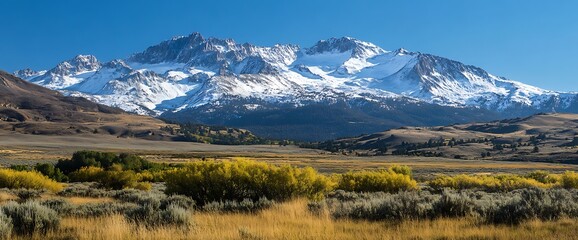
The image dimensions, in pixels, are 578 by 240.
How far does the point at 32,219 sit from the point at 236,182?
7.14 m

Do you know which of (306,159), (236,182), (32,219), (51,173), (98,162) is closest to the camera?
(32,219)

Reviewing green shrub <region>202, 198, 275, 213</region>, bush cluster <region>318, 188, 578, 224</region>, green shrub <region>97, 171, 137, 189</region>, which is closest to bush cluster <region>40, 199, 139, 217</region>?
green shrub <region>202, 198, 275, 213</region>

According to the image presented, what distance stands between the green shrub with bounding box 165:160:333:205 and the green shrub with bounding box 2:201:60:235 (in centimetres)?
614

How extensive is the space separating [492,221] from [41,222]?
8.75 meters

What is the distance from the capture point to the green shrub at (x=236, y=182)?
1630 cm

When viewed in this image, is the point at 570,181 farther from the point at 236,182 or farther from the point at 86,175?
the point at 86,175

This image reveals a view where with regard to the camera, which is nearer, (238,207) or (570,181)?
(238,207)

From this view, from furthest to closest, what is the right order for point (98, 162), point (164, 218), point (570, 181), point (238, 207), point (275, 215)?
1. point (98, 162)
2. point (570, 181)
3. point (238, 207)
4. point (275, 215)
5. point (164, 218)

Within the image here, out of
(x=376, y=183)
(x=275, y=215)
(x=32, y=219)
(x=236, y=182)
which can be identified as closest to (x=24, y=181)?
(x=236, y=182)

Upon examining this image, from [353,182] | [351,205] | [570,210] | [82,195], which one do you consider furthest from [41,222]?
[353,182]

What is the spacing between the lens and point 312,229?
976 centimetres

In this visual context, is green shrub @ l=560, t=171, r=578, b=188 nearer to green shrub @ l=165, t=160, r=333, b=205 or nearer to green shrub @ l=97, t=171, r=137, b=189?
green shrub @ l=165, t=160, r=333, b=205

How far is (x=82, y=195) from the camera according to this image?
2355 centimetres

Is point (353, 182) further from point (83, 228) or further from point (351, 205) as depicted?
point (83, 228)
